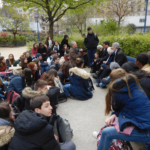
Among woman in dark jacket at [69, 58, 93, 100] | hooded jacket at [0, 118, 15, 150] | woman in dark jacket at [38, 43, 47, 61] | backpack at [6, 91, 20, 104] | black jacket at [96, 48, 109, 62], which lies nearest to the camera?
hooded jacket at [0, 118, 15, 150]

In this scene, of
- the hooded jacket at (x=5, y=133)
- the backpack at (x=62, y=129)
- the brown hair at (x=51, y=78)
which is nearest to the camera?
the hooded jacket at (x=5, y=133)

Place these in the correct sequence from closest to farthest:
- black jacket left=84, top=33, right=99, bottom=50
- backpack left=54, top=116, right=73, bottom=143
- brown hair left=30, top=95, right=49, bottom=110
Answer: brown hair left=30, top=95, right=49, bottom=110 < backpack left=54, top=116, right=73, bottom=143 < black jacket left=84, top=33, right=99, bottom=50

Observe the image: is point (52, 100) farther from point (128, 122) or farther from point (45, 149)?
point (128, 122)

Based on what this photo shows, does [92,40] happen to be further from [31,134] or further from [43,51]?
[31,134]

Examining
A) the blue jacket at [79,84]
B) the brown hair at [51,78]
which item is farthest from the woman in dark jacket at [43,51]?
the brown hair at [51,78]

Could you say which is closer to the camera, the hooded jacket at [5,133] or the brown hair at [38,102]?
the hooded jacket at [5,133]

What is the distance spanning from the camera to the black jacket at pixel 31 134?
1.80 m

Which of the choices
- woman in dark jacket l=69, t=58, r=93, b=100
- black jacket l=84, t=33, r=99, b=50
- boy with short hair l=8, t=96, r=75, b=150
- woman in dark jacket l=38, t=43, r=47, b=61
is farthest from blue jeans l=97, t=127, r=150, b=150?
woman in dark jacket l=38, t=43, r=47, b=61

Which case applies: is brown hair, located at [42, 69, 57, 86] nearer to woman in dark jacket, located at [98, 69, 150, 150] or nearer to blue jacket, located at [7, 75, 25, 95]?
blue jacket, located at [7, 75, 25, 95]

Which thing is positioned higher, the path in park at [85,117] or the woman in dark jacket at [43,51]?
the woman in dark jacket at [43,51]

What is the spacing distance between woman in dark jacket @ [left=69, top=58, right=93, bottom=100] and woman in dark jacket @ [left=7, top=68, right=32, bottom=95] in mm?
1303

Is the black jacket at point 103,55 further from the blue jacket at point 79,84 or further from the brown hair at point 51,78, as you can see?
the brown hair at point 51,78

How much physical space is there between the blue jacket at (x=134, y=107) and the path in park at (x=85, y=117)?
118 cm

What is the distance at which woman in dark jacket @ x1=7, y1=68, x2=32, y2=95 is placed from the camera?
4.16 m
